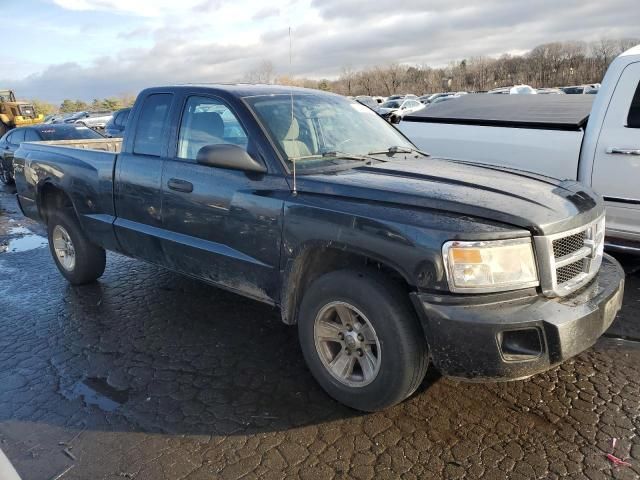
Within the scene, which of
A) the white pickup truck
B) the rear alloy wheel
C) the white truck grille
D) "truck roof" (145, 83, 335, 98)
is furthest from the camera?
the rear alloy wheel

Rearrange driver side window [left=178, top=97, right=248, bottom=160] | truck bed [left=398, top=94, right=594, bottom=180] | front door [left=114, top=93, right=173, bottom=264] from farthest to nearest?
truck bed [left=398, top=94, right=594, bottom=180], front door [left=114, top=93, right=173, bottom=264], driver side window [left=178, top=97, right=248, bottom=160]

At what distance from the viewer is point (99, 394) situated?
11.3ft

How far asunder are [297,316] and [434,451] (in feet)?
3.70

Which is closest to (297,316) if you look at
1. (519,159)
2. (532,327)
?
(532,327)

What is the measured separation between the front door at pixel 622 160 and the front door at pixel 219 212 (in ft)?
10.5

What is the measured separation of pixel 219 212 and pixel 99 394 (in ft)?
4.72

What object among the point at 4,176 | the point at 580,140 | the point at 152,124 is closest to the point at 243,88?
the point at 152,124

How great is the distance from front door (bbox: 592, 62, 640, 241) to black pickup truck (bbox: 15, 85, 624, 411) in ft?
4.84

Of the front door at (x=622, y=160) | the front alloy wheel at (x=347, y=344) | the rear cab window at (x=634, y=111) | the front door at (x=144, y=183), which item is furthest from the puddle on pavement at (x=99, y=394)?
the rear cab window at (x=634, y=111)

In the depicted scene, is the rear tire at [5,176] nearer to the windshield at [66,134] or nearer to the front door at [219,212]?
the windshield at [66,134]

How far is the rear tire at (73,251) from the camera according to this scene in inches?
206

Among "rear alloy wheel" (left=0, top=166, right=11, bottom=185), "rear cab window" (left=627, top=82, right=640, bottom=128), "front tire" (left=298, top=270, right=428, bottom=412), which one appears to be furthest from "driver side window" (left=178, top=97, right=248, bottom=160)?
"rear alloy wheel" (left=0, top=166, right=11, bottom=185)

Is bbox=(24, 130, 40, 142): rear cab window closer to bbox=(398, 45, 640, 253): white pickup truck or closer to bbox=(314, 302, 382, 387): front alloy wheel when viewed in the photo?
bbox=(398, 45, 640, 253): white pickup truck

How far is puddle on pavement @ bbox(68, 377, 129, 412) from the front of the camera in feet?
10.9
